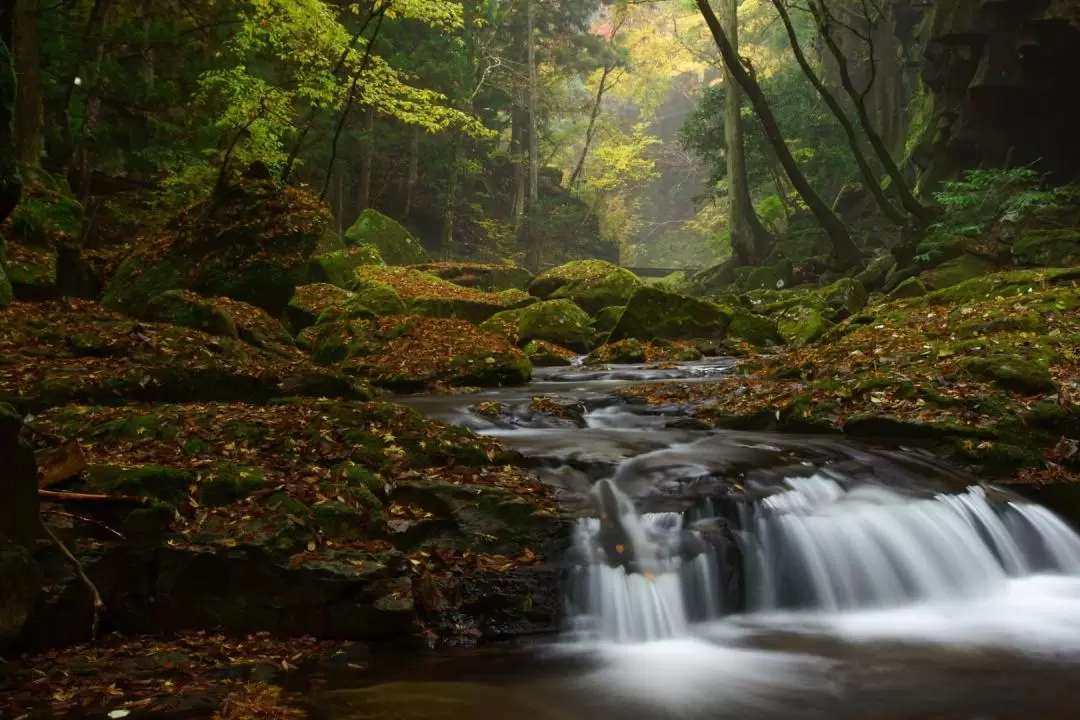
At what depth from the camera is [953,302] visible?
10.9m

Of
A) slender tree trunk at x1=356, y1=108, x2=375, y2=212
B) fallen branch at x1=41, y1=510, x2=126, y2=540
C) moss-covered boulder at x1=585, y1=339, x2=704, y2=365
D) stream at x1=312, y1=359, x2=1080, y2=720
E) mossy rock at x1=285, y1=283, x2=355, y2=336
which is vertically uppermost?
slender tree trunk at x1=356, y1=108, x2=375, y2=212

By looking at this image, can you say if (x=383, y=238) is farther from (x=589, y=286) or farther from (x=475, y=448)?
(x=475, y=448)

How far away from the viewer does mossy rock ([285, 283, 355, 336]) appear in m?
13.5

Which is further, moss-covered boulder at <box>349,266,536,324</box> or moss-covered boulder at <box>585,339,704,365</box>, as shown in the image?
moss-covered boulder at <box>349,266,536,324</box>

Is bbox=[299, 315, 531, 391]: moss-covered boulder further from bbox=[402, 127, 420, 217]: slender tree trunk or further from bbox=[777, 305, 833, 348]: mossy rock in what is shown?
bbox=[402, 127, 420, 217]: slender tree trunk

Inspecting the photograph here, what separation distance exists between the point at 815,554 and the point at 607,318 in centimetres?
1185

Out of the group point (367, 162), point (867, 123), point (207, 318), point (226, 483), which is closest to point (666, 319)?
point (867, 123)

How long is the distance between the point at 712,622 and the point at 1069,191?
1633 centimetres

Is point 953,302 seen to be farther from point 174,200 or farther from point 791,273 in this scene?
point 174,200

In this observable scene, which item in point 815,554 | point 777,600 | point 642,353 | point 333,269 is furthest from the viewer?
point 333,269

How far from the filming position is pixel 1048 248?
45.4ft

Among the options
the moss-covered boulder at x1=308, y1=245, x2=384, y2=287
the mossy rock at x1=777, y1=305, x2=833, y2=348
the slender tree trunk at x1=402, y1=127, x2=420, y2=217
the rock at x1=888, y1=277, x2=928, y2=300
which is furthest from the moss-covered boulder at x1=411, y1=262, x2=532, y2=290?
the rock at x1=888, y1=277, x2=928, y2=300

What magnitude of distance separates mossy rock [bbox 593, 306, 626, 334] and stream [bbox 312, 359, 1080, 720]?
9716 millimetres

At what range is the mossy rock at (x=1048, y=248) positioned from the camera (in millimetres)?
13430
